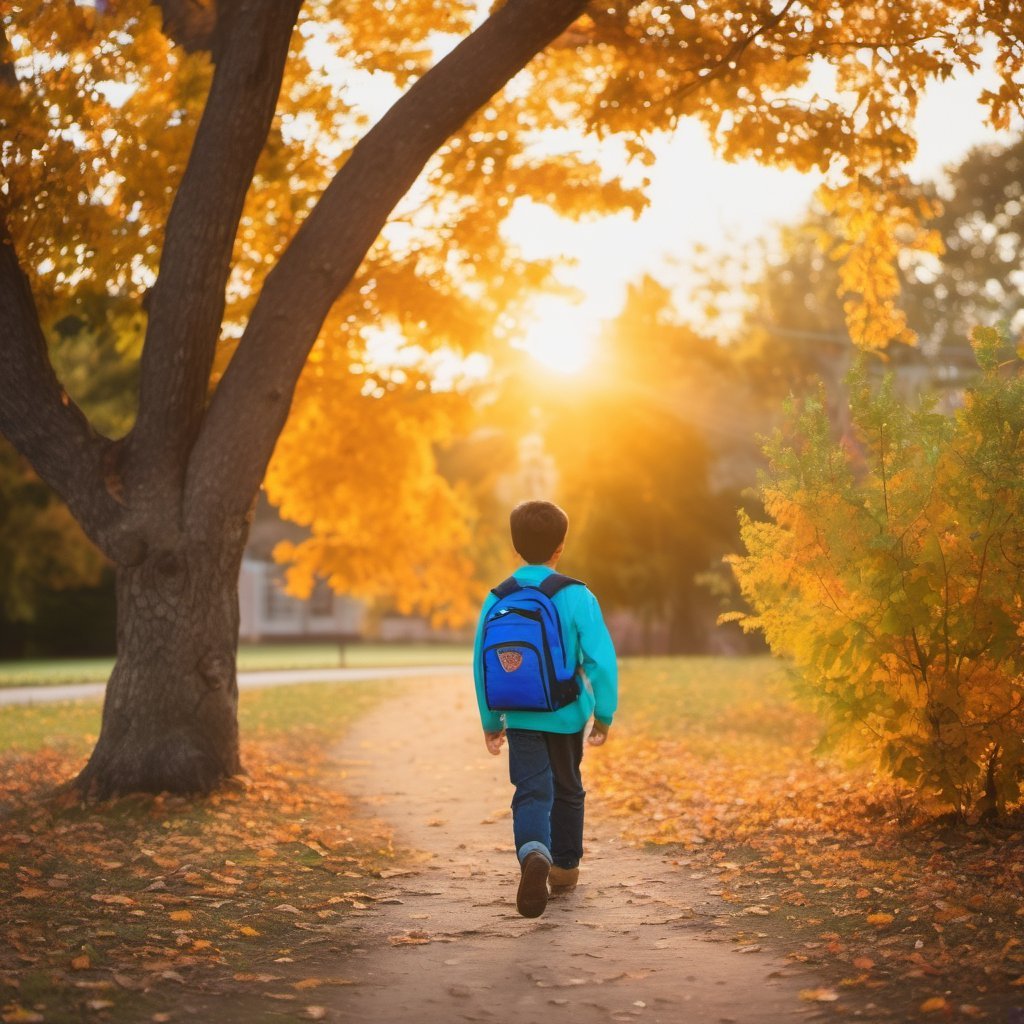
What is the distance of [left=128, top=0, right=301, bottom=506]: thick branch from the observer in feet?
29.5

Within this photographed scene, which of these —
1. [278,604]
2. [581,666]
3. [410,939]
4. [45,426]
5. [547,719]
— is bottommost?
[410,939]

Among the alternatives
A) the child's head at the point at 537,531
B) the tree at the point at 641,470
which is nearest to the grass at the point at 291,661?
the tree at the point at 641,470

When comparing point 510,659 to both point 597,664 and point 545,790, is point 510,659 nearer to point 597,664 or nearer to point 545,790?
point 597,664

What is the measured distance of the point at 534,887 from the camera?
581cm

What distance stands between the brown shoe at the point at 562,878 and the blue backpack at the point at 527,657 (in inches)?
39.9

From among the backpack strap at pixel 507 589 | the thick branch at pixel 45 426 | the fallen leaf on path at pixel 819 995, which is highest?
the thick branch at pixel 45 426

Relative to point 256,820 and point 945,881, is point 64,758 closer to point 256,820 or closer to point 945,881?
point 256,820

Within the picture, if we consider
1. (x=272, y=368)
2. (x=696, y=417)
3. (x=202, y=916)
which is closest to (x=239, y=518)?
(x=272, y=368)

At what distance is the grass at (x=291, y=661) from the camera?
1044 inches

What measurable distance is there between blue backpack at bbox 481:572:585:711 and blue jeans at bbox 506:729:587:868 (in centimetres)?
22

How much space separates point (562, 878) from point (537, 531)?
1718 millimetres

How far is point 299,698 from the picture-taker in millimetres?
21312

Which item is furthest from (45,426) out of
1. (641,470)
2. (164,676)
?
(641,470)

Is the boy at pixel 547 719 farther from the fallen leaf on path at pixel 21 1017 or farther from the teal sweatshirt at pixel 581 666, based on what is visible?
the fallen leaf on path at pixel 21 1017
